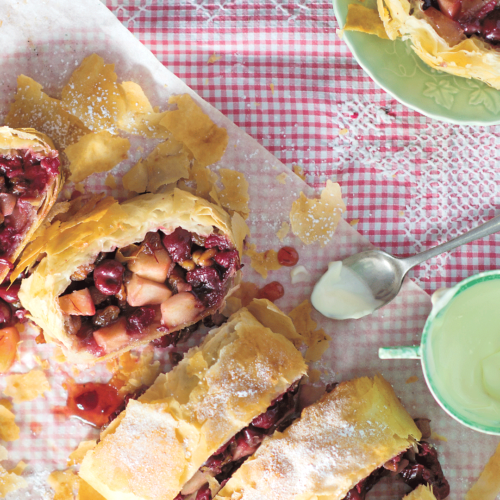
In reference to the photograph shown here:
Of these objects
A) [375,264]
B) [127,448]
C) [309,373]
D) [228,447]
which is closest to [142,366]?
[127,448]

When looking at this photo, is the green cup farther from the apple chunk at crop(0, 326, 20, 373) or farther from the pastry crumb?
the apple chunk at crop(0, 326, 20, 373)

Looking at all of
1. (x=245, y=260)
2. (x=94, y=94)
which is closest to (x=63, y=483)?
(x=245, y=260)

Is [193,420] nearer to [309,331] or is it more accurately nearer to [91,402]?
[91,402]

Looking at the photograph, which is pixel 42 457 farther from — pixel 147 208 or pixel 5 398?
pixel 147 208

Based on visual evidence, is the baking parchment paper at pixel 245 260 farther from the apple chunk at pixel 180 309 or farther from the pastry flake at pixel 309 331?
the apple chunk at pixel 180 309

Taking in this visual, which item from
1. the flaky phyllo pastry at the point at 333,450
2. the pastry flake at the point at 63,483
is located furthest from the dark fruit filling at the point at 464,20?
the pastry flake at the point at 63,483

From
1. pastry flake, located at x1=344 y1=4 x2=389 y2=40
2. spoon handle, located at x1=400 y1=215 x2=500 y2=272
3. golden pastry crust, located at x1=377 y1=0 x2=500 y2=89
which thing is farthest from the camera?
spoon handle, located at x1=400 y1=215 x2=500 y2=272

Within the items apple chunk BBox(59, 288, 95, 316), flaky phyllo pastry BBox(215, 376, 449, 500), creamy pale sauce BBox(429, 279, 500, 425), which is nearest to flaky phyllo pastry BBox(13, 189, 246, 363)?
apple chunk BBox(59, 288, 95, 316)
